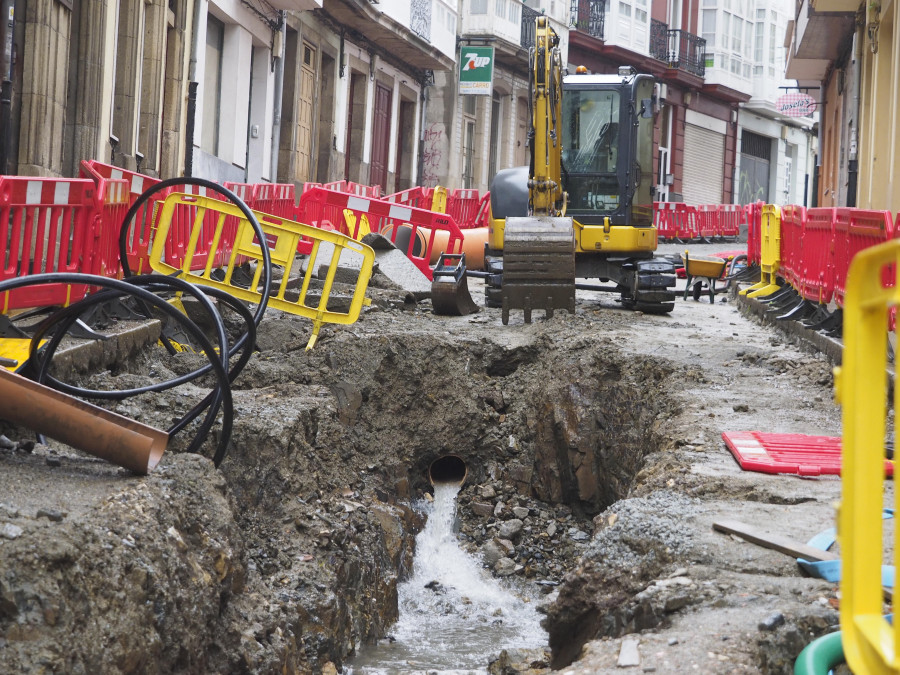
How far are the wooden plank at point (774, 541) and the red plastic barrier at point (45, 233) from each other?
3.95 metres

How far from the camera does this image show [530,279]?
11.5m

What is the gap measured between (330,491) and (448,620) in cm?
107

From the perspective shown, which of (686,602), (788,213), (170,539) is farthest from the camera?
(788,213)

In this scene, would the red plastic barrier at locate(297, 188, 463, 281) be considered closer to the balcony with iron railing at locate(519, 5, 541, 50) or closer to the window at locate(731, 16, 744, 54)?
the balcony with iron railing at locate(519, 5, 541, 50)

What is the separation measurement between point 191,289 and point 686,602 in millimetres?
2630

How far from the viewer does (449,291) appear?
472 inches

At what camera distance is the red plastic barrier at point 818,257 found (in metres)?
9.67

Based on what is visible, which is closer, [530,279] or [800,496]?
[800,496]

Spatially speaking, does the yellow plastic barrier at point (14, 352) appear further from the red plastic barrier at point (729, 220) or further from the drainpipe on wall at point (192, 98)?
the red plastic barrier at point (729, 220)

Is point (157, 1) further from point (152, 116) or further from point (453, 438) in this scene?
point (453, 438)

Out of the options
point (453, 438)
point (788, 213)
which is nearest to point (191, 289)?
point (453, 438)

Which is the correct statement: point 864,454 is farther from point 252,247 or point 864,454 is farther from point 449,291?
point 449,291

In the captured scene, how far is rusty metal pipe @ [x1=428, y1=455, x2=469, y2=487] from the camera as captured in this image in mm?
9453

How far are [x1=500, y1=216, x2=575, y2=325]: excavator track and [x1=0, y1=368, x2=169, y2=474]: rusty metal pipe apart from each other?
23.4 feet
